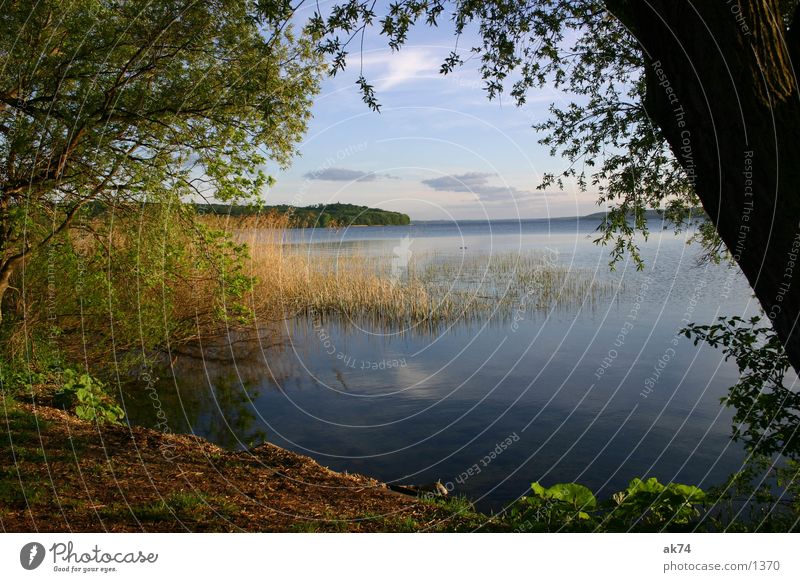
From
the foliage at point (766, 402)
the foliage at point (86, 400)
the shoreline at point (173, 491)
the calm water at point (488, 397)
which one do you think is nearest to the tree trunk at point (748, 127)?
the foliage at point (766, 402)

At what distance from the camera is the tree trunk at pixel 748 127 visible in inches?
127

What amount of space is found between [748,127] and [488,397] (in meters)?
9.14

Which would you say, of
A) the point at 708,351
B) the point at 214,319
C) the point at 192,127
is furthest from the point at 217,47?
the point at 708,351

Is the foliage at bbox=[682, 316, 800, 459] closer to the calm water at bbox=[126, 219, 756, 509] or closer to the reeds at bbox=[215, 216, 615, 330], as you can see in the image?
the calm water at bbox=[126, 219, 756, 509]

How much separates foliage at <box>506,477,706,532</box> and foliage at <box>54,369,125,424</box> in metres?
5.78

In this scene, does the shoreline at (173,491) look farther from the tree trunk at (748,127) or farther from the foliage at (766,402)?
the tree trunk at (748,127)

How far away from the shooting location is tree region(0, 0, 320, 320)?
7.23 meters

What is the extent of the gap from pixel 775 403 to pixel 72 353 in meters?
10.7

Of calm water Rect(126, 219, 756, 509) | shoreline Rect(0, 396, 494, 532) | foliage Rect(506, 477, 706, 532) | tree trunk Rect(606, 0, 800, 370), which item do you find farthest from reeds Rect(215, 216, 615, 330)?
tree trunk Rect(606, 0, 800, 370)

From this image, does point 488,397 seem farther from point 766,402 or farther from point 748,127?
point 748,127

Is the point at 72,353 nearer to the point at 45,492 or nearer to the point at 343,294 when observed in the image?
the point at 45,492

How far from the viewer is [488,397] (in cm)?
1189

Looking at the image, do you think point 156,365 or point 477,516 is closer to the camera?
point 477,516

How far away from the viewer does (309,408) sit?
11594 millimetres
